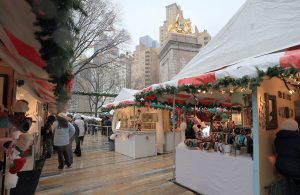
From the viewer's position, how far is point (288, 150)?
376 centimetres

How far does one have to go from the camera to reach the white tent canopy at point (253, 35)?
4.62 m

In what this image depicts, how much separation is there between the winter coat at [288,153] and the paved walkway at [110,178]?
2172 millimetres

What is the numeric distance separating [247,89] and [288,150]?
1459 millimetres

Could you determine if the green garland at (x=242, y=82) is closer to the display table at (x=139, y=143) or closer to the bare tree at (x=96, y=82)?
the display table at (x=139, y=143)

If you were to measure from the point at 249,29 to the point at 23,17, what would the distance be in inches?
196

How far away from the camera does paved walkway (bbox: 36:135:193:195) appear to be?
534 centimetres

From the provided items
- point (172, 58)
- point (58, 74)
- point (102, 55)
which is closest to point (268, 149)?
point (58, 74)

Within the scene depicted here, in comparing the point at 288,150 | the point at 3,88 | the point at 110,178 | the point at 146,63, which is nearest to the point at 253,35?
the point at 288,150

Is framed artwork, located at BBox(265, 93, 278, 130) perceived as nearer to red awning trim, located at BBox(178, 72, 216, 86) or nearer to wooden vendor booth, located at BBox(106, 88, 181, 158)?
red awning trim, located at BBox(178, 72, 216, 86)

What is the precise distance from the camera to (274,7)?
17.0ft

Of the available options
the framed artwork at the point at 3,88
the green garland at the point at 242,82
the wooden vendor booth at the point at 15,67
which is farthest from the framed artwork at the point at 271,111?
the framed artwork at the point at 3,88

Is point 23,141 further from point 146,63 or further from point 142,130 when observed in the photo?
point 146,63

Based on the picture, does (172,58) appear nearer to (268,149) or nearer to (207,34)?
(207,34)

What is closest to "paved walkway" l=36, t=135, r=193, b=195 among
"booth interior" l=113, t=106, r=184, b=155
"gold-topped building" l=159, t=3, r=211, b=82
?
"booth interior" l=113, t=106, r=184, b=155
